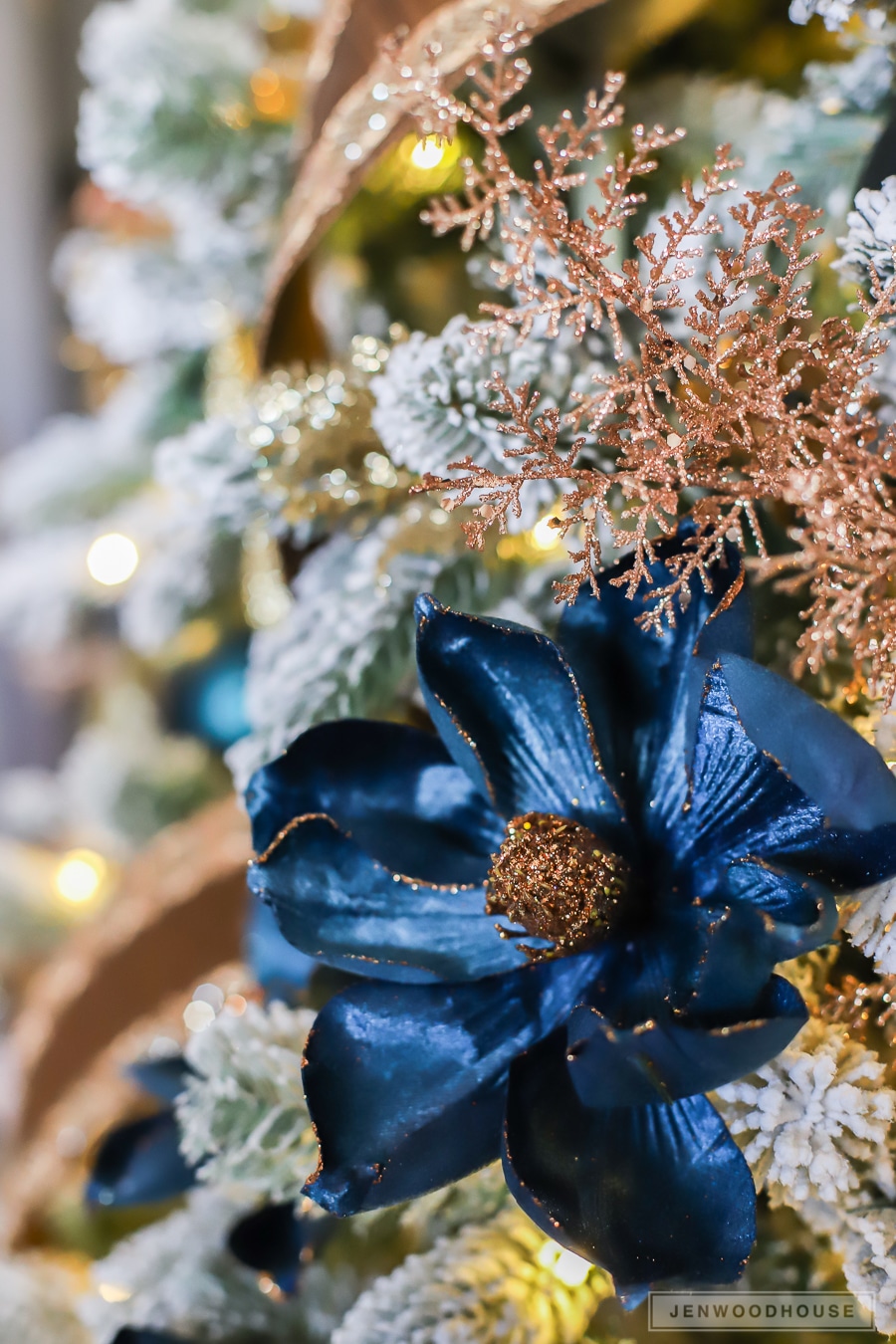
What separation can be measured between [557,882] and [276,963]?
0.55 feet

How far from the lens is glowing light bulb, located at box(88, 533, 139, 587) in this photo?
0.56 metres

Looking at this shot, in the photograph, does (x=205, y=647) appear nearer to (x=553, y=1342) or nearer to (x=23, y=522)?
(x=23, y=522)

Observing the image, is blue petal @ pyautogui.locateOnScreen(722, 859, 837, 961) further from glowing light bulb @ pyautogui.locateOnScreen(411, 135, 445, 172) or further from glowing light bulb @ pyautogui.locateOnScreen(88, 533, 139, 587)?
glowing light bulb @ pyautogui.locateOnScreen(88, 533, 139, 587)

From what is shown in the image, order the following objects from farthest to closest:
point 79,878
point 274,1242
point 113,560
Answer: point 79,878 < point 113,560 < point 274,1242

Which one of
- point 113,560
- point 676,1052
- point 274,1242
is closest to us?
point 676,1052

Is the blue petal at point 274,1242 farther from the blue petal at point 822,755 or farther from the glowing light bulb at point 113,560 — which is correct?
the glowing light bulb at point 113,560

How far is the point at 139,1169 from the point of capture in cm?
35

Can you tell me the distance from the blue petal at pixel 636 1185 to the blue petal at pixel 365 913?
1.5 inches

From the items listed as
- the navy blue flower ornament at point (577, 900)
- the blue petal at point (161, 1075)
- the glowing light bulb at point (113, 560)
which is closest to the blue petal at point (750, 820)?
the navy blue flower ornament at point (577, 900)

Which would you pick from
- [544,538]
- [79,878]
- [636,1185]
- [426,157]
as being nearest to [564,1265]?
[636,1185]

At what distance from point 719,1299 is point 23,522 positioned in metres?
0.57

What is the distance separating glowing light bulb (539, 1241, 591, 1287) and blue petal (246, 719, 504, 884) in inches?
4.5

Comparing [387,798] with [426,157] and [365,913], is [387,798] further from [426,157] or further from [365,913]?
[426,157]

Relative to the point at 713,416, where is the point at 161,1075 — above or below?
below
